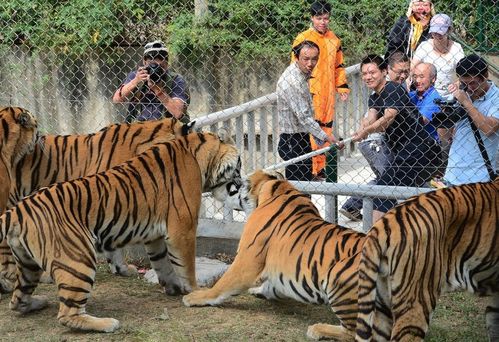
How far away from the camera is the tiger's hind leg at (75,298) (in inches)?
217

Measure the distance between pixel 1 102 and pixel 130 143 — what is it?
3.24 metres

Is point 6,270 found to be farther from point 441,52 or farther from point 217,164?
point 441,52

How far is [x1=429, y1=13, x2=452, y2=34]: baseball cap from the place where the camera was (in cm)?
707

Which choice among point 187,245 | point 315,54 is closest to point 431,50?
point 315,54

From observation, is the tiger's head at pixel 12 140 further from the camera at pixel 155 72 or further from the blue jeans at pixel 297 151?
the blue jeans at pixel 297 151

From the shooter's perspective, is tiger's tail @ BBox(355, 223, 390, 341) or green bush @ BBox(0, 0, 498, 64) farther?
green bush @ BBox(0, 0, 498, 64)

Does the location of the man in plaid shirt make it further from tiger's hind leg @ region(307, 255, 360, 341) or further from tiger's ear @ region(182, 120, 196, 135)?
tiger's hind leg @ region(307, 255, 360, 341)

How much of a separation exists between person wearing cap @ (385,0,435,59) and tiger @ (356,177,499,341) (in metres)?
2.49

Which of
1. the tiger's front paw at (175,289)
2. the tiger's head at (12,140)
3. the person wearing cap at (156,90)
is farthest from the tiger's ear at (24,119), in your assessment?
the tiger's front paw at (175,289)

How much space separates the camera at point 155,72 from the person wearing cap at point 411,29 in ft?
5.54

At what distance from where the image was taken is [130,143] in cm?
670

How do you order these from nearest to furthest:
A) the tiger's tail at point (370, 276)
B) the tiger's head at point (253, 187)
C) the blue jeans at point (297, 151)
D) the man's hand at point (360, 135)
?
the tiger's tail at point (370, 276)
the tiger's head at point (253, 187)
the man's hand at point (360, 135)
the blue jeans at point (297, 151)

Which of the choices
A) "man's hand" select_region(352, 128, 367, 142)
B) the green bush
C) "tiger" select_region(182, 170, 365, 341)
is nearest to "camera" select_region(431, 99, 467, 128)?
"man's hand" select_region(352, 128, 367, 142)

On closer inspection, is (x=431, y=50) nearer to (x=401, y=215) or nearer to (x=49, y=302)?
(x=401, y=215)
